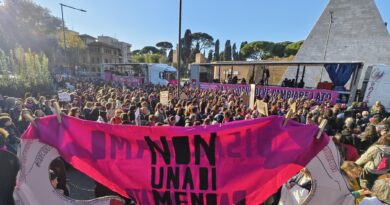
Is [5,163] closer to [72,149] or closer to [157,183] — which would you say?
[72,149]

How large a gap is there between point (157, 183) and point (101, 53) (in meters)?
84.2

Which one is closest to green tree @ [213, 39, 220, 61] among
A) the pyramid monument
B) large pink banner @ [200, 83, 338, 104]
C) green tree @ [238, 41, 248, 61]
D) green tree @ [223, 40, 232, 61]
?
green tree @ [223, 40, 232, 61]

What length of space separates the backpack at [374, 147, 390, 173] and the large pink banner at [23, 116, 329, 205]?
1745 mm

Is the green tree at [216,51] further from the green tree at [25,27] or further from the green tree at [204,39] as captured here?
the green tree at [25,27]

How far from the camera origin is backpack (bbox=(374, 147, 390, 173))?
11.0 feet

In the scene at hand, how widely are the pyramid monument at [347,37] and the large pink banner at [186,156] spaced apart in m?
27.7

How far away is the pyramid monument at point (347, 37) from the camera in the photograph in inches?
1086

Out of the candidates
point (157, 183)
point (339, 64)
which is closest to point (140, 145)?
point (157, 183)

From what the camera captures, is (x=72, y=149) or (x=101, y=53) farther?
(x=101, y=53)

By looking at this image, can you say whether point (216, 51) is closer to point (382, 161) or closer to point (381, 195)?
point (382, 161)

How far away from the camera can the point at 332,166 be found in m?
2.33

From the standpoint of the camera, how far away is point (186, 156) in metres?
2.51

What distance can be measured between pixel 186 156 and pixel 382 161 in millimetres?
2928

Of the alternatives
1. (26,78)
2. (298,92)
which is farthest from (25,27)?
(298,92)
